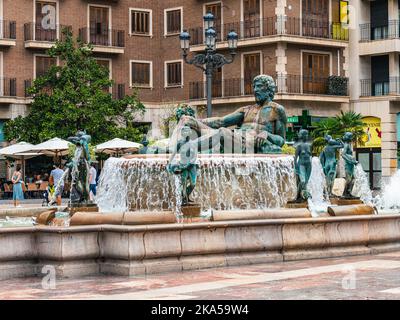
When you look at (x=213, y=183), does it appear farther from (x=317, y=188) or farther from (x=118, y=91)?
(x=118, y=91)

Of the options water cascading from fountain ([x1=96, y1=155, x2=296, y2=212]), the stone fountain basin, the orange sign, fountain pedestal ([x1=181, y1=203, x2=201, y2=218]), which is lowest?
the stone fountain basin

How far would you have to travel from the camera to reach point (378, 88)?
4272 cm

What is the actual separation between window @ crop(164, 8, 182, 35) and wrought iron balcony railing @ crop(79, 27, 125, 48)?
2420mm

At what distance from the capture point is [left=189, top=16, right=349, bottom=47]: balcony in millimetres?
40719

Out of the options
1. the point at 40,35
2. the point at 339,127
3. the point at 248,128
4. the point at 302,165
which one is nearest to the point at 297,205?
the point at 302,165

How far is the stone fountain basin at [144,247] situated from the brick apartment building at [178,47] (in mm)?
28086

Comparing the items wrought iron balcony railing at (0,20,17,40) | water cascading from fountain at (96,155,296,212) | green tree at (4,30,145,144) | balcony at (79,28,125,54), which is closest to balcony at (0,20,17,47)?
wrought iron balcony railing at (0,20,17,40)

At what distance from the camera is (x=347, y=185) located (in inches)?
622

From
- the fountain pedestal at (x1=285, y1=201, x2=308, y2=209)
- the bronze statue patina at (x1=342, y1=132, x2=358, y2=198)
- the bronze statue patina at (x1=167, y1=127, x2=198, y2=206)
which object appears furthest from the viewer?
the bronze statue patina at (x1=342, y1=132, x2=358, y2=198)

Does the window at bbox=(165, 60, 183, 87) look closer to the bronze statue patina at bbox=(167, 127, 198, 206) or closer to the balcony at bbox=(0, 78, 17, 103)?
the balcony at bbox=(0, 78, 17, 103)

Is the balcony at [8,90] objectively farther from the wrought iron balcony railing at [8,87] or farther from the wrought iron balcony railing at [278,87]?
the wrought iron balcony railing at [278,87]

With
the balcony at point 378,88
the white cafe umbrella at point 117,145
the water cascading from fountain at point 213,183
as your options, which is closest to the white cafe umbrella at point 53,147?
the white cafe umbrella at point 117,145

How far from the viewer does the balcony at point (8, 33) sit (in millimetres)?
40312
